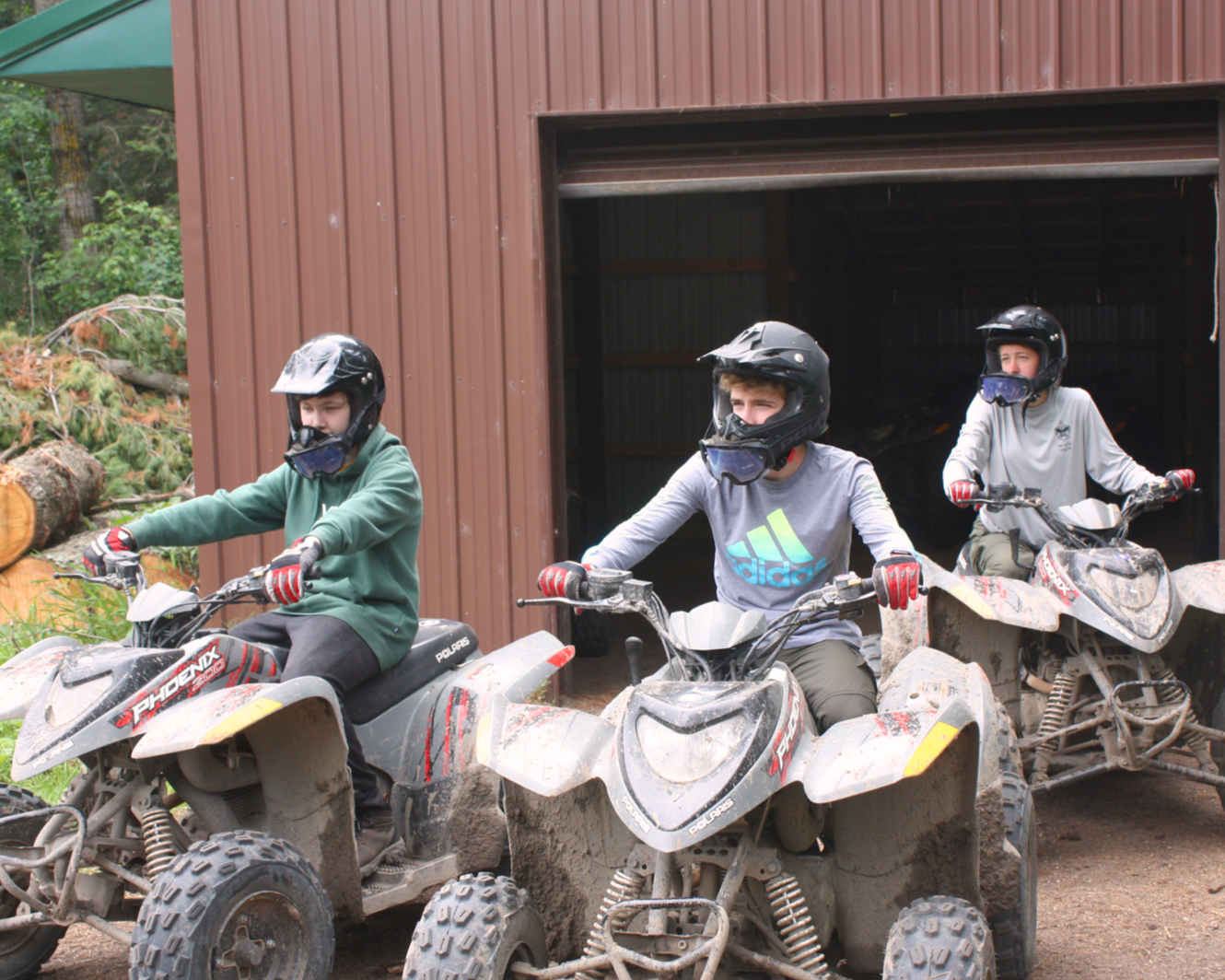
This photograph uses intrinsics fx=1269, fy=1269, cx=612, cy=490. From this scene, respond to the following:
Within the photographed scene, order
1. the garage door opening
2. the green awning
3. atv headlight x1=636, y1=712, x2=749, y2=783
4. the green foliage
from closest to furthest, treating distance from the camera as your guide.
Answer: atv headlight x1=636, y1=712, x2=749, y2=783 → the green awning → the garage door opening → the green foliage

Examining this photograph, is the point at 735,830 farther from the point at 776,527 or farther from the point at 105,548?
the point at 105,548

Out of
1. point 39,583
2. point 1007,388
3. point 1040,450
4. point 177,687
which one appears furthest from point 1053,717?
point 39,583

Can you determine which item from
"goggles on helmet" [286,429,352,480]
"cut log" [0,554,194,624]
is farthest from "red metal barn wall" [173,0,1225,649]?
"goggles on helmet" [286,429,352,480]

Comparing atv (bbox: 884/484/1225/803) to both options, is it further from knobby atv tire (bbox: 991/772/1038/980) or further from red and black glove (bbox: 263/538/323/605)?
red and black glove (bbox: 263/538/323/605)

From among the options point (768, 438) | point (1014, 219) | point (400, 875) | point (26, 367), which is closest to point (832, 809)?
point (768, 438)

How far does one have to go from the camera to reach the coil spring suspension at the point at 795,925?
9.32 ft

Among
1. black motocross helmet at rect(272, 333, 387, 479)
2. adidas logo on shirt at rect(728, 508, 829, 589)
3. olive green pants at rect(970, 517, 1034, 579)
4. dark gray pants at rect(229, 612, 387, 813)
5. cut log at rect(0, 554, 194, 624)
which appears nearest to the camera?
adidas logo on shirt at rect(728, 508, 829, 589)

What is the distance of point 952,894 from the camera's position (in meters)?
3.09

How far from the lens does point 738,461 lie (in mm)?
3424

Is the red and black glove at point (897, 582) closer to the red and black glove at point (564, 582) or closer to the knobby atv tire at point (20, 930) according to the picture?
the red and black glove at point (564, 582)

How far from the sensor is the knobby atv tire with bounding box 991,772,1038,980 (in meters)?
3.43

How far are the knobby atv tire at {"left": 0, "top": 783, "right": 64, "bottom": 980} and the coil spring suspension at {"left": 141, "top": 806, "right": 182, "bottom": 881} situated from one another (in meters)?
0.29

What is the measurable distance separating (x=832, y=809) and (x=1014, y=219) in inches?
516

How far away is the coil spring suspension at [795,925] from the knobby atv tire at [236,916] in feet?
4.10
